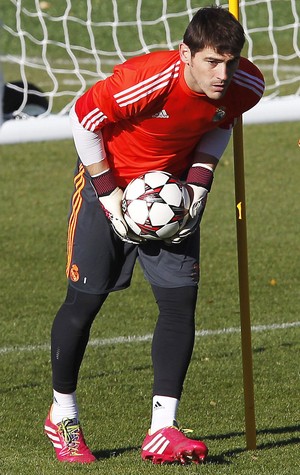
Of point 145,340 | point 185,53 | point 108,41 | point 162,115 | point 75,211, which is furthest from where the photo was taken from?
point 108,41

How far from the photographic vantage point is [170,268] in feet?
16.3

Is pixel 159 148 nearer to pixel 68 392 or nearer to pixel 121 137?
pixel 121 137

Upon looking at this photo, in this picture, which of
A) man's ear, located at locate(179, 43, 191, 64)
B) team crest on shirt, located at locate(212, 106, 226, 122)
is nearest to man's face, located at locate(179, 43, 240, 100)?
man's ear, located at locate(179, 43, 191, 64)

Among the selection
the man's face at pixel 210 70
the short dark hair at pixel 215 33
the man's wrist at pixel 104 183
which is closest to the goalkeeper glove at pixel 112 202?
the man's wrist at pixel 104 183

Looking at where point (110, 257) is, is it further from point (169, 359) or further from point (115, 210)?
point (169, 359)

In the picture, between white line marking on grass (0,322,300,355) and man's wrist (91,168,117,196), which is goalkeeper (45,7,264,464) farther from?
white line marking on grass (0,322,300,355)

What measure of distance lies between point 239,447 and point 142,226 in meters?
1.13

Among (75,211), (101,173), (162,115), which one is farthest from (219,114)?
(75,211)

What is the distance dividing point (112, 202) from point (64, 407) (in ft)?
3.11

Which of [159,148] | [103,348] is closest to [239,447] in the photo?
[159,148]

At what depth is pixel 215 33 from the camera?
14.8 ft

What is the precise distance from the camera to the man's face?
4.54m

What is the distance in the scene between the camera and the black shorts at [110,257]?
16.3ft

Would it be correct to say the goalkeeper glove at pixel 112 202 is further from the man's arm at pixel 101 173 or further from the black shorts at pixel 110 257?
the black shorts at pixel 110 257
